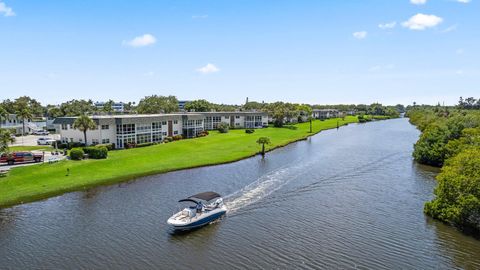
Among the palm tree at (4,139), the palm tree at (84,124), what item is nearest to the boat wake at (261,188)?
the palm tree at (4,139)

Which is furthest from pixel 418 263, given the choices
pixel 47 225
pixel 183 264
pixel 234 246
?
pixel 47 225

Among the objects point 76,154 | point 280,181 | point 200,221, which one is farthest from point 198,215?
point 76,154

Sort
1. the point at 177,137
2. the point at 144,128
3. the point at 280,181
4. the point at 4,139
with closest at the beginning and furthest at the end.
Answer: the point at 4,139 < the point at 280,181 < the point at 144,128 < the point at 177,137

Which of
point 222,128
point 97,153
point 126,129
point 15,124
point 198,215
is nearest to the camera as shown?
point 198,215

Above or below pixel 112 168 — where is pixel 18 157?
above

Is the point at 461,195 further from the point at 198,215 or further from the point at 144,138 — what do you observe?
the point at 144,138

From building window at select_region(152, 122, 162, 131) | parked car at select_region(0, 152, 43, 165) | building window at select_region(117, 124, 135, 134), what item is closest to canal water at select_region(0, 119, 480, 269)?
parked car at select_region(0, 152, 43, 165)

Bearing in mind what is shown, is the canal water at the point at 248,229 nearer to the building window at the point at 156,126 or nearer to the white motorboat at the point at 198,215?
the white motorboat at the point at 198,215

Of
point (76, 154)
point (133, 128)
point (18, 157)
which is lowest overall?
point (18, 157)
